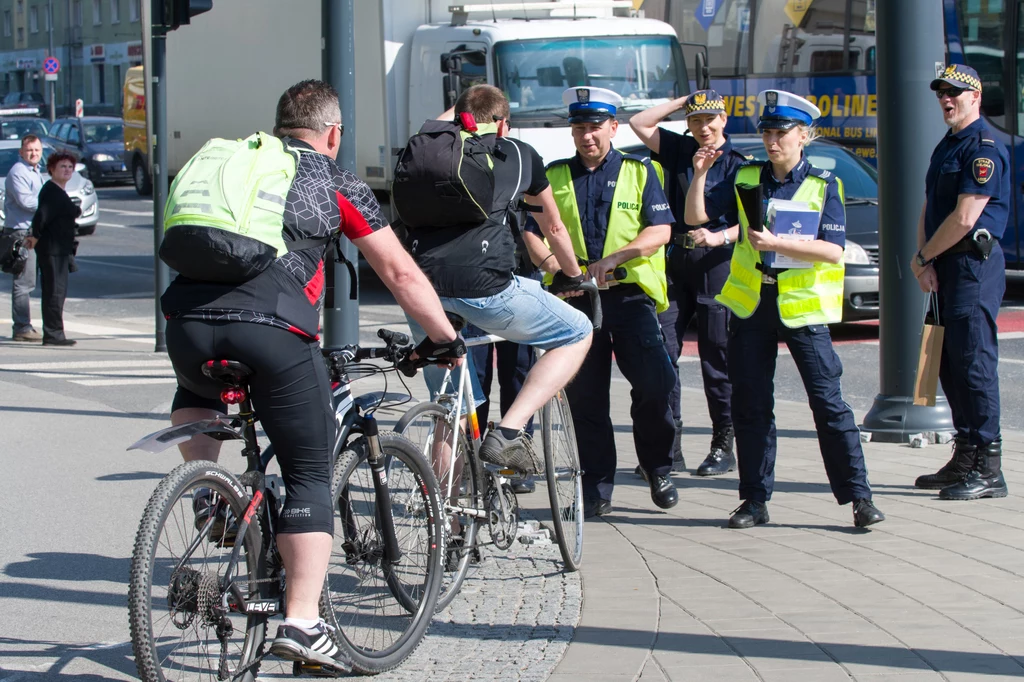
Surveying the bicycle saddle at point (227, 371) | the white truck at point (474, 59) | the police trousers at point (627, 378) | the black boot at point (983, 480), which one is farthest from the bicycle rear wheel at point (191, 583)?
the white truck at point (474, 59)

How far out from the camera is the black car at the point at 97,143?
3700 cm

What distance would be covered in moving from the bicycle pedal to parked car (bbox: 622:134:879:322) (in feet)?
26.1

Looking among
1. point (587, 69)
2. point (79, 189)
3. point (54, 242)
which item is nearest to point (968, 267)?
point (54, 242)

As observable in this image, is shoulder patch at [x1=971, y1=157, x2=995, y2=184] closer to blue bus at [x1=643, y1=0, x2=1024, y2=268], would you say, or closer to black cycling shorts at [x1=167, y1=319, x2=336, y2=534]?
black cycling shorts at [x1=167, y1=319, x2=336, y2=534]

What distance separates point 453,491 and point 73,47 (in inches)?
2772

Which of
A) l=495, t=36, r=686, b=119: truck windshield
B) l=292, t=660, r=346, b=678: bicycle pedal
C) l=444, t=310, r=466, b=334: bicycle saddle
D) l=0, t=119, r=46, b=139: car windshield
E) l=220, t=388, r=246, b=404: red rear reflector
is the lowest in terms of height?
l=292, t=660, r=346, b=678: bicycle pedal

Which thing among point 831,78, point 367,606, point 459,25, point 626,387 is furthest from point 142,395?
point 831,78

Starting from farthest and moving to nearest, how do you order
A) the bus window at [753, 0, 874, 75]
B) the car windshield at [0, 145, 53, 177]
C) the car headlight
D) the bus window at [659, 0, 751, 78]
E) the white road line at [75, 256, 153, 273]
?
the car windshield at [0, 145, 53, 177]
the white road line at [75, 256, 153, 273]
the bus window at [659, 0, 751, 78]
the bus window at [753, 0, 874, 75]
the car headlight

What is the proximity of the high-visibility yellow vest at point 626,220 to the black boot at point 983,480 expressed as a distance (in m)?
1.59

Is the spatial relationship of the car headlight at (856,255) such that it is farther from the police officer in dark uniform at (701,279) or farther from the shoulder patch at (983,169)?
the shoulder patch at (983,169)

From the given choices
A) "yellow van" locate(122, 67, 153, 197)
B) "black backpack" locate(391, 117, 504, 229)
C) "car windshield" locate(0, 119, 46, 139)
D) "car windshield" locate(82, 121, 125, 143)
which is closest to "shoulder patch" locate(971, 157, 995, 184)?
"black backpack" locate(391, 117, 504, 229)

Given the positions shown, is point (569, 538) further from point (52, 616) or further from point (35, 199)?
point (35, 199)

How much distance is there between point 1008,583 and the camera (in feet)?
16.2

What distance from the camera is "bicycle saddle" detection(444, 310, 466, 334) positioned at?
15.6ft
